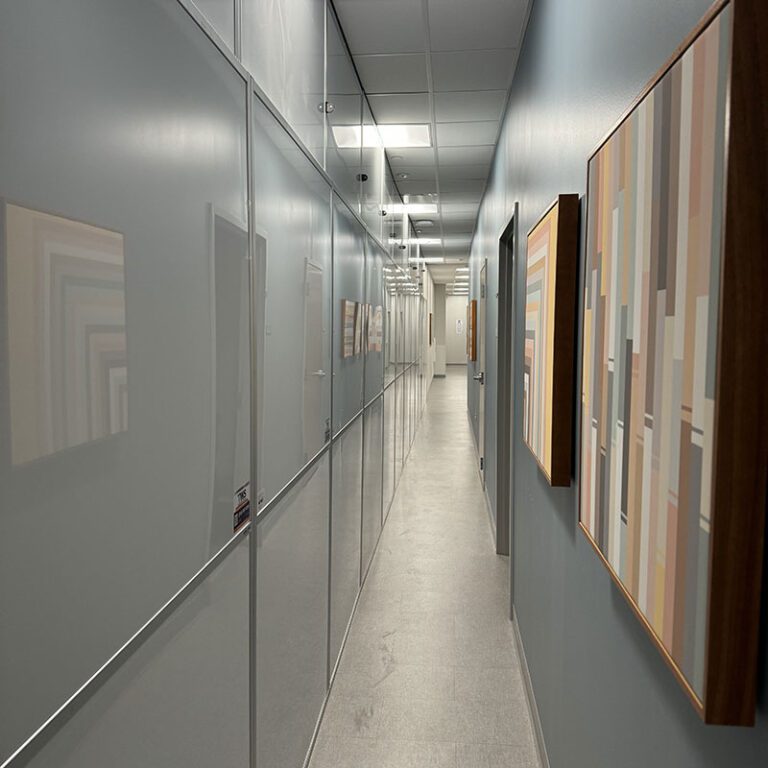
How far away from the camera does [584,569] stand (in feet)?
5.70

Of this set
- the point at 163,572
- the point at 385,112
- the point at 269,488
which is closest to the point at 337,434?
the point at 269,488

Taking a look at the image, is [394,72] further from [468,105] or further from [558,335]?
[558,335]

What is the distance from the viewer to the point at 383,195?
16.5ft

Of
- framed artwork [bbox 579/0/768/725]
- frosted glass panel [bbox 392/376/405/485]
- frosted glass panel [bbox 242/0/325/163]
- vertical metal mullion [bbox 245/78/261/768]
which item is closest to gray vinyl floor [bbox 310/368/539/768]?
vertical metal mullion [bbox 245/78/261/768]

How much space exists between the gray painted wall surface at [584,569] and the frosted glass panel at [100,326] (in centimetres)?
86

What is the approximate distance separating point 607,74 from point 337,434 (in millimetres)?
1973

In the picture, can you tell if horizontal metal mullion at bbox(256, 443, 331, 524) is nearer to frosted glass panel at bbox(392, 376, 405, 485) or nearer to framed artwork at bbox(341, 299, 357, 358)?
framed artwork at bbox(341, 299, 357, 358)

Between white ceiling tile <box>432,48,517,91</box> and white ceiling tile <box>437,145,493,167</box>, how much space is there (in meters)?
1.32

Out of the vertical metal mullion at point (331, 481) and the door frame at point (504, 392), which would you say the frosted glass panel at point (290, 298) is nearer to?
the vertical metal mullion at point (331, 481)

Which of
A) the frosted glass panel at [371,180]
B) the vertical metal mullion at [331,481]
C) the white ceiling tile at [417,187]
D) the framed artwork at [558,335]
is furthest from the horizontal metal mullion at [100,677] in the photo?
the white ceiling tile at [417,187]

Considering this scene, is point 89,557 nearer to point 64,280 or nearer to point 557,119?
point 64,280

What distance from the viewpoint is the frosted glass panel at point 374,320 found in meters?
4.11

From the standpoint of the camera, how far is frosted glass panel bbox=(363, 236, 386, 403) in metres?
4.11

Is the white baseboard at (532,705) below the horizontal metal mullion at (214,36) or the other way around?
below
